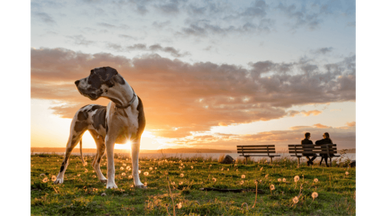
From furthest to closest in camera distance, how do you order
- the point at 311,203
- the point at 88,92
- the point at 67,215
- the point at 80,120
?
the point at 80,120 < the point at 88,92 < the point at 311,203 < the point at 67,215

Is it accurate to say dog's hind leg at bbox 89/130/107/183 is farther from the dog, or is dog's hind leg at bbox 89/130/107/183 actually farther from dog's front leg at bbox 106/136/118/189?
dog's front leg at bbox 106/136/118/189

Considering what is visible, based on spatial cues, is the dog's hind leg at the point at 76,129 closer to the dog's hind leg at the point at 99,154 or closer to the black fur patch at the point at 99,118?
the dog's hind leg at the point at 99,154

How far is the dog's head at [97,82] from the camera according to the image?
5898 millimetres

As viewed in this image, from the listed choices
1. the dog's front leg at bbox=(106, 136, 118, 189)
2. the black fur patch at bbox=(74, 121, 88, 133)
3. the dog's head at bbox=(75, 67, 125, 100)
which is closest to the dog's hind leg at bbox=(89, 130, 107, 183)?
the black fur patch at bbox=(74, 121, 88, 133)

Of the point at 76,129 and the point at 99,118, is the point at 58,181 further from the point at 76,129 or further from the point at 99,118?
the point at 99,118

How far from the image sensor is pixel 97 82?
5.96 meters

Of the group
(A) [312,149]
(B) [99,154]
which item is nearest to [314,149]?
(A) [312,149]

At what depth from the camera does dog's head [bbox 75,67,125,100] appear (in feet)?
19.4

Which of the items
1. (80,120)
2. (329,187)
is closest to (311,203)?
(329,187)

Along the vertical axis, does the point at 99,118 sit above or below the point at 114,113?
below

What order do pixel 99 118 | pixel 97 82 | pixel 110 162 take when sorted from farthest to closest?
pixel 99 118, pixel 110 162, pixel 97 82
